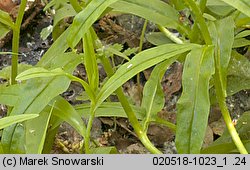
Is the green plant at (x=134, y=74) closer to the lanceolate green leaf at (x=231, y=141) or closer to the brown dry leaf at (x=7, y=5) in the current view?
the lanceolate green leaf at (x=231, y=141)

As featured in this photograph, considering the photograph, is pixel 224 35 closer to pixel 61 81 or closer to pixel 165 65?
pixel 165 65

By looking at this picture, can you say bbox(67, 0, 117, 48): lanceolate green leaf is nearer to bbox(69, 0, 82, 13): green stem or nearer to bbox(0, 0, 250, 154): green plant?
bbox(0, 0, 250, 154): green plant

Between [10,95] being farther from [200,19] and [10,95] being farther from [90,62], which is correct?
[200,19]

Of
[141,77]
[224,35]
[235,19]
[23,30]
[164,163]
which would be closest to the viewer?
[164,163]

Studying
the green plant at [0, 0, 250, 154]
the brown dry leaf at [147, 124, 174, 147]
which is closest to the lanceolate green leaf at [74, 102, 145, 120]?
the green plant at [0, 0, 250, 154]

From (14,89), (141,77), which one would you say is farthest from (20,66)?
(141,77)

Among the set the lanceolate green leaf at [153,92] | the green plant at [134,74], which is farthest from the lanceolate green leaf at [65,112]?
the lanceolate green leaf at [153,92]
